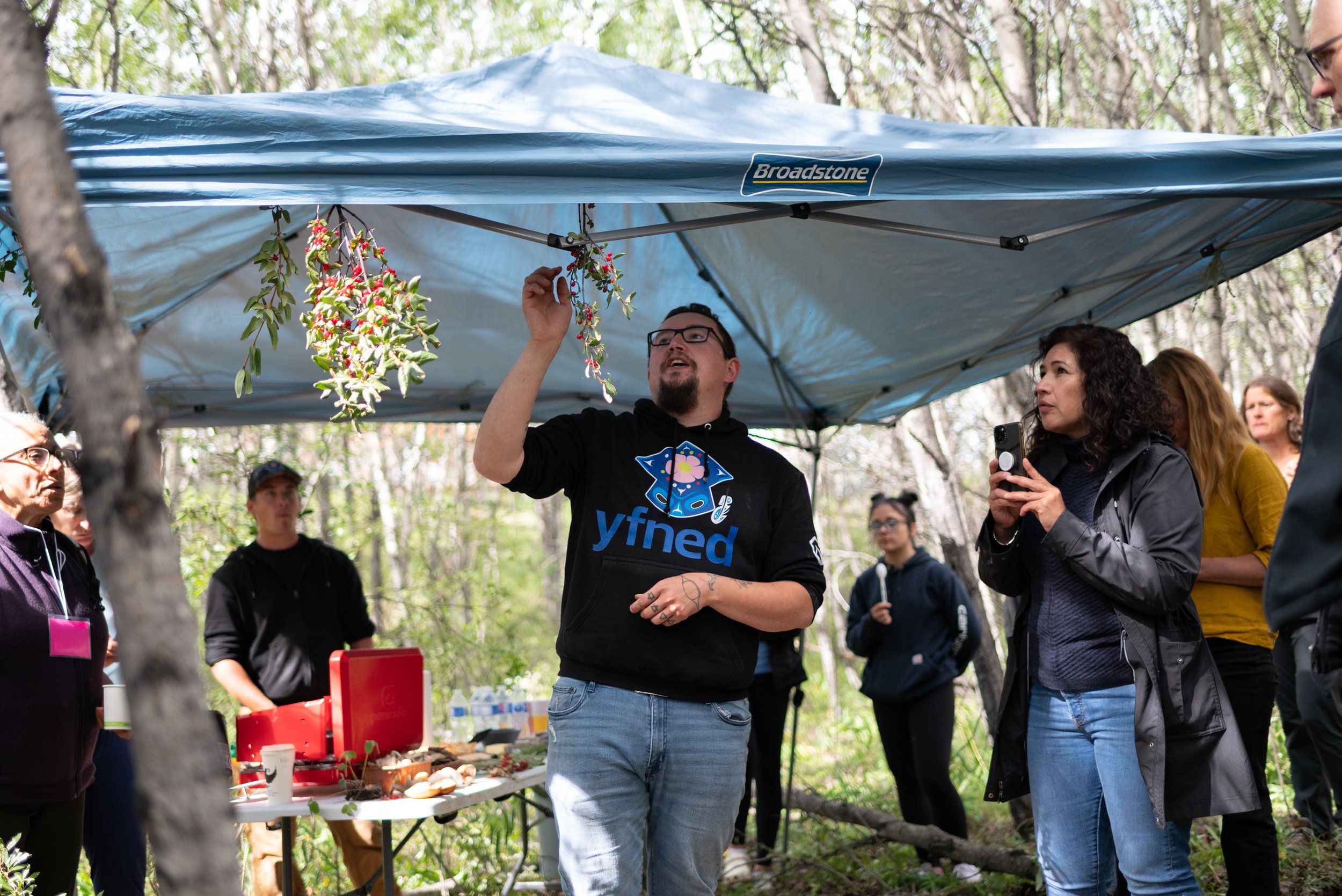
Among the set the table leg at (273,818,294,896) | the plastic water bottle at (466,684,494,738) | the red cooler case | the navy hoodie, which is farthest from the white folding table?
the plastic water bottle at (466,684,494,738)

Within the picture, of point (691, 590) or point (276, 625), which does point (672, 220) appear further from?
point (276, 625)

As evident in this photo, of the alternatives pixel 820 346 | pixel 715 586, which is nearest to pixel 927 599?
pixel 820 346

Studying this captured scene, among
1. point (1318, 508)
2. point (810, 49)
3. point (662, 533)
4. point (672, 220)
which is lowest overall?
point (662, 533)

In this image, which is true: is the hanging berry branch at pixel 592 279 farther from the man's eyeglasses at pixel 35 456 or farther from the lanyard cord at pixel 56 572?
the lanyard cord at pixel 56 572

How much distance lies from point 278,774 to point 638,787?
119 cm

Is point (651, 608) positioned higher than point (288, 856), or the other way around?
point (651, 608)

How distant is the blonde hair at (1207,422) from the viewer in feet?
9.16

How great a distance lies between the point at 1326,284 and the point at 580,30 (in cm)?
811

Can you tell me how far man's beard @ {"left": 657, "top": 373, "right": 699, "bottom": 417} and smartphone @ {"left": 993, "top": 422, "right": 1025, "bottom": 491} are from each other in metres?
0.72

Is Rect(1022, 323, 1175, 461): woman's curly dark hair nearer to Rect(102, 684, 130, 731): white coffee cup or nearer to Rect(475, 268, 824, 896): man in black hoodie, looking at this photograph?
Rect(475, 268, 824, 896): man in black hoodie

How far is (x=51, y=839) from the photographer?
2541 millimetres

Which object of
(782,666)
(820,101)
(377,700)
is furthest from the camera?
(820,101)

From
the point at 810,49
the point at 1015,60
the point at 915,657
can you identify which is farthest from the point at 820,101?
the point at 915,657

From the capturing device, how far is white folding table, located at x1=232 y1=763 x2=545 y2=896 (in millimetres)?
2789
